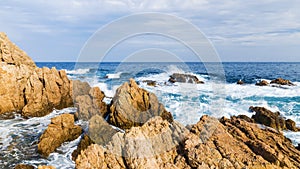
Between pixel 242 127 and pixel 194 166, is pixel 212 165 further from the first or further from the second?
pixel 242 127

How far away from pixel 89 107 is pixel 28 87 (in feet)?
17.9

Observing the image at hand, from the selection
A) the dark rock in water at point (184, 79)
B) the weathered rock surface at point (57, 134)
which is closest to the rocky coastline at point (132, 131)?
the weathered rock surface at point (57, 134)

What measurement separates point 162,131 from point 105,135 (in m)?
4.95

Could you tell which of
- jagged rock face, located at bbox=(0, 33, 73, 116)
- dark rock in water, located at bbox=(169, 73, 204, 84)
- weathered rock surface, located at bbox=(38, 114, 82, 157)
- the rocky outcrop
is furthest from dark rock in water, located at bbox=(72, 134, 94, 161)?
dark rock in water, located at bbox=(169, 73, 204, 84)

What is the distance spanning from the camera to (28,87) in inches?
734

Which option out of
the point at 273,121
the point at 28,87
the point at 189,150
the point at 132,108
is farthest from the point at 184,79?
the point at 189,150

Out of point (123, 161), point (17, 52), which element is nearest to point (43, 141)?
point (123, 161)

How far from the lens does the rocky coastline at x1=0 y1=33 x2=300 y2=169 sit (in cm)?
748

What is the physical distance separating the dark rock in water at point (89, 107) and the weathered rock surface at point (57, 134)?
297 cm

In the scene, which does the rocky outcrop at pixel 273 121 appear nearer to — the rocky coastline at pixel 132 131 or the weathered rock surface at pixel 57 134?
the rocky coastline at pixel 132 131

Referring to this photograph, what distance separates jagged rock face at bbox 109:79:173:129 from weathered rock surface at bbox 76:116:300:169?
264 inches

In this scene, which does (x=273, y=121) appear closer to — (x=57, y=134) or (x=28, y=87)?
(x=57, y=134)

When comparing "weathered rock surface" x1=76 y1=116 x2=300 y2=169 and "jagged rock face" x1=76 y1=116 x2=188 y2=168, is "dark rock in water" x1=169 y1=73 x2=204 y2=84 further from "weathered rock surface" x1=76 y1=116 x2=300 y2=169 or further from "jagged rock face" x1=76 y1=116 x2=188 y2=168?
"jagged rock face" x1=76 y1=116 x2=188 y2=168

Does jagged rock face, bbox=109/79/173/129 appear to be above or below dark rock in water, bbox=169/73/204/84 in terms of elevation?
above
